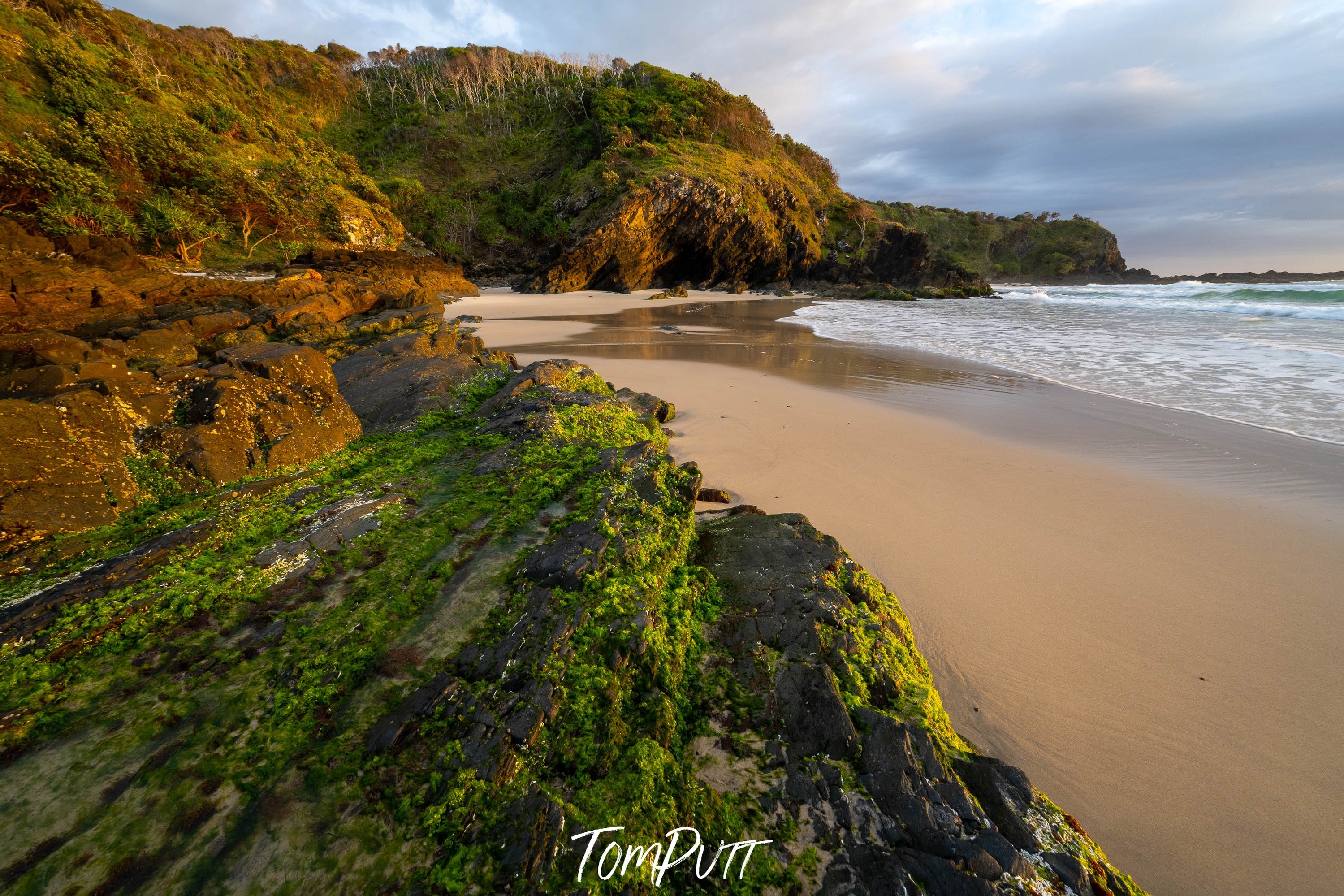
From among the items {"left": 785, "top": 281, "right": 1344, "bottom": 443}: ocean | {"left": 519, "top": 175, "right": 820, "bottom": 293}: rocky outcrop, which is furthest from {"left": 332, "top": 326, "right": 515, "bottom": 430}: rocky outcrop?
{"left": 519, "top": 175, "right": 820, "bottom": 293}: rocky outcrop

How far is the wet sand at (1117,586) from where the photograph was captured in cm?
198

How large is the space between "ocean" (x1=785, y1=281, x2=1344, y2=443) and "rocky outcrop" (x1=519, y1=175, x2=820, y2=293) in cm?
1219

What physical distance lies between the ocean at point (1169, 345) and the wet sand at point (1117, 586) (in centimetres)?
150

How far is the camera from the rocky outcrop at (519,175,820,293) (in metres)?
31.5

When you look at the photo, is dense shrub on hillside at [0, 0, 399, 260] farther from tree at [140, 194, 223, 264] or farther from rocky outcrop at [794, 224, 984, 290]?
rocky outcrop at [794, 224, 984, 290]

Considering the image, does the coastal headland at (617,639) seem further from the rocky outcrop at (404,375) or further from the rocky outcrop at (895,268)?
the rocky outcrop at (895,268)

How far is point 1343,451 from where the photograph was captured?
519 cm

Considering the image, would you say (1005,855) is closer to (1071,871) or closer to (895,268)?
(1071,871)

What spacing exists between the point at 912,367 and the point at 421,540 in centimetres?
988

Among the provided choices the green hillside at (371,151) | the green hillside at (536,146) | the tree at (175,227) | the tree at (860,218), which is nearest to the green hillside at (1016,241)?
the tree at (860,218)

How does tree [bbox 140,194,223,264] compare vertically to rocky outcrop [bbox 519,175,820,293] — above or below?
below

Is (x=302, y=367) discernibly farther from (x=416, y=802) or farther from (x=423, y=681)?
(x=416, y=802)

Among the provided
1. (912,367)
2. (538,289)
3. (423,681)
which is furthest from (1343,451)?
(538,289)

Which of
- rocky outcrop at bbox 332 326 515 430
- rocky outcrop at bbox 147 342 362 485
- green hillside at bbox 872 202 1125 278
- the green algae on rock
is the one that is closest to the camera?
the green algae on rock
